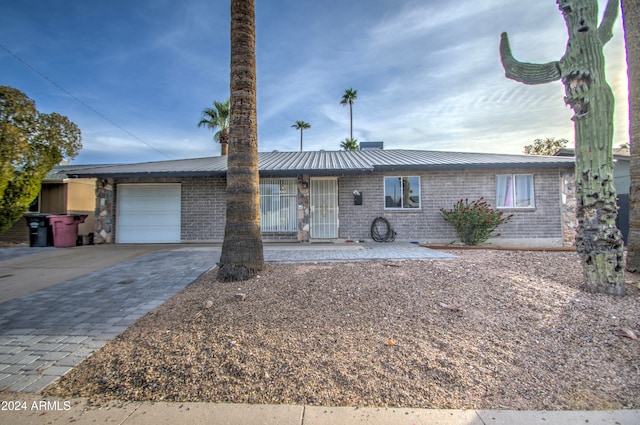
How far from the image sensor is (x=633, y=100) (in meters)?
5.94

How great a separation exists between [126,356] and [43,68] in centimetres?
1261

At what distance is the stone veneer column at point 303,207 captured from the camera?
11.2 m

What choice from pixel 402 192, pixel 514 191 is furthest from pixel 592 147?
pixel 514 191

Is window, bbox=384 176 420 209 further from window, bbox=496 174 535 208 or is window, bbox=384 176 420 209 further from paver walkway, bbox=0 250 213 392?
paver walkway, bbox=0 250 213 392

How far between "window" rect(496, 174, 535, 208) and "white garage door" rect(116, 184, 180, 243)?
41.3 feet

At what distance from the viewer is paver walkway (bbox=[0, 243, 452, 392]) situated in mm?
2807

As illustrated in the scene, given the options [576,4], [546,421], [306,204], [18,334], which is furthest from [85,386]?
[306,204]

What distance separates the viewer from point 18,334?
350 centimetres

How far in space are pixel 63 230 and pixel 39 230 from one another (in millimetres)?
965

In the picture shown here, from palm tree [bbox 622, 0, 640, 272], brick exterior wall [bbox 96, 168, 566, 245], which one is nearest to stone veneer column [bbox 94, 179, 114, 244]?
brick exterior wall [bbox 96, 168, 566, 245]

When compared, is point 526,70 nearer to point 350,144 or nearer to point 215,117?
point 215,117

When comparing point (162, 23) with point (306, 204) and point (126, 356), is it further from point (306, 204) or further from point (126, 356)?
point (126, 356)

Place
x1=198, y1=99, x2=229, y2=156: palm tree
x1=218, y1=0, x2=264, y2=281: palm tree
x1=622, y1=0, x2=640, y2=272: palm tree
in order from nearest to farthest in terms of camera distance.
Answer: x1=218, y1=0, x2=264, y2=281: palm tree, x1=622, y1=0, x2=640, y2=272: palm tree, x1=198, y1=99, x2=229, y2=156: palm tree

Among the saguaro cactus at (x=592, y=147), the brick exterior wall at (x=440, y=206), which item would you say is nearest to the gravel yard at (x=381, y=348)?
the saguaro cactus at (x=592, y=147)
